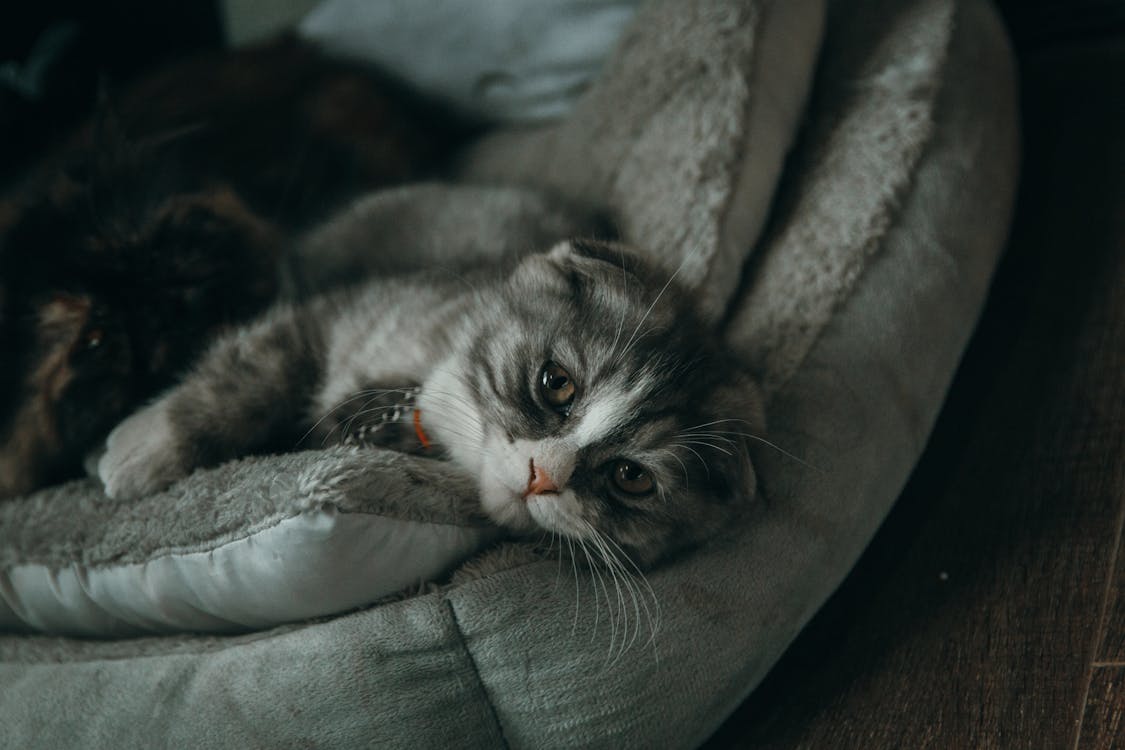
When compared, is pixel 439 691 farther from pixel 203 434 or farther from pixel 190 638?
pixel 203 434

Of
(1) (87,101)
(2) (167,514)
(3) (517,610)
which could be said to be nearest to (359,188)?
(1) (87,101)

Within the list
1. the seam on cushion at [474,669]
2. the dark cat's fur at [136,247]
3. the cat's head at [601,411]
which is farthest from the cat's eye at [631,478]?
the dark cat's fur at [136,247]

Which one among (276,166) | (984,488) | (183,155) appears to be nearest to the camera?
(984,488)

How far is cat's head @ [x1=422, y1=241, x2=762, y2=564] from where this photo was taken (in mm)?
1095

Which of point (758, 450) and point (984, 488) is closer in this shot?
point (758, 450)

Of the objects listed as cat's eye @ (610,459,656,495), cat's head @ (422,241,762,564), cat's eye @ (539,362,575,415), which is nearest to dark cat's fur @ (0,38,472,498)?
cat's head @ (422,241,762,564)

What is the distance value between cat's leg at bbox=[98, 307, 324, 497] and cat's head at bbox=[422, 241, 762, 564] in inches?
9.0

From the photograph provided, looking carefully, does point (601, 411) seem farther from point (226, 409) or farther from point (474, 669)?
point (226, 409)

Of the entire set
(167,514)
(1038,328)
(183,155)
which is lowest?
(1038,328)

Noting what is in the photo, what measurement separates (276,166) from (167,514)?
998mm

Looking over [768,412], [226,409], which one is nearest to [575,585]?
[768,412]

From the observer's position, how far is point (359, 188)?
1986 millimetres

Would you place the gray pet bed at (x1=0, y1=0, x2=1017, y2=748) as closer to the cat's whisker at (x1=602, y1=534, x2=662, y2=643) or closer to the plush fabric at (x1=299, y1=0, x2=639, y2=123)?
the cat's whisker at (x1=602, y1=534, x2=662, y2=643)

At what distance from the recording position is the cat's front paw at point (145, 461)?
121cm
